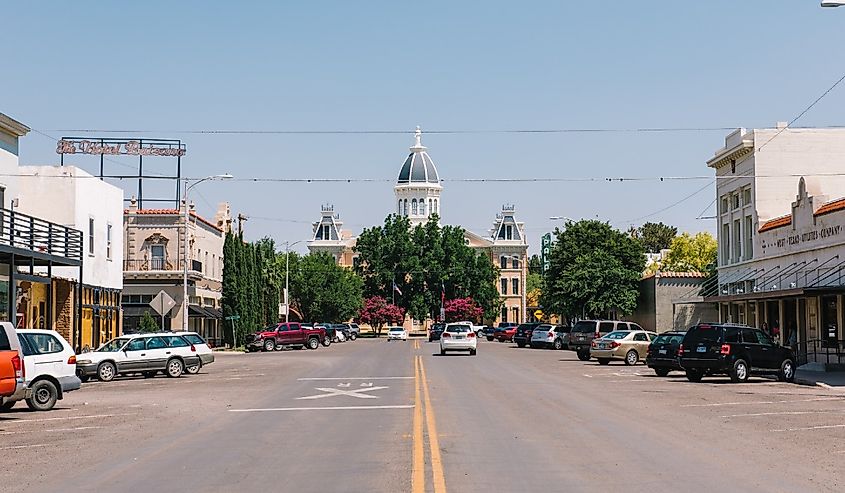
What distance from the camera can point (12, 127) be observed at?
3769 centimetres

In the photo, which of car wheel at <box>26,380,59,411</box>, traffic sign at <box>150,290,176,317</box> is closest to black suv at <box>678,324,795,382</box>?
car wheel at <box>26,380,59,411</box>

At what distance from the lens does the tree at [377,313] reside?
124312 millimetres

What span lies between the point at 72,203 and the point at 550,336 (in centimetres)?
3122

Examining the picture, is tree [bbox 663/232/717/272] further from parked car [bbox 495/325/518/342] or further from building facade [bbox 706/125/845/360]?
building facade [bbox 706/125/845/360]

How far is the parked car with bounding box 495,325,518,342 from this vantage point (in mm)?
89088

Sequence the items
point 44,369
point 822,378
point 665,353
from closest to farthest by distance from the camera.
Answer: point 44,369
point 822,378
point 665,353

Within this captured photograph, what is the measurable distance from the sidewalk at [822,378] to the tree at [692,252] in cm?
6285

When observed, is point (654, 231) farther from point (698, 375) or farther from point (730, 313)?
point (698, 375)

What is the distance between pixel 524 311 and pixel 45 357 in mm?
134204

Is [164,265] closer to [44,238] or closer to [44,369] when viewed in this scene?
[44,238]

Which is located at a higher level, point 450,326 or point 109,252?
point 109,252

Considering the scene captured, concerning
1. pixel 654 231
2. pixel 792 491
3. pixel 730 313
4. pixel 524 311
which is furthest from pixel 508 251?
pixel 792 491

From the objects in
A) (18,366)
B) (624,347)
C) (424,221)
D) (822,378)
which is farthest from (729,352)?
(424,221)

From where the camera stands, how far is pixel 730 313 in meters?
54.4
